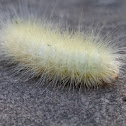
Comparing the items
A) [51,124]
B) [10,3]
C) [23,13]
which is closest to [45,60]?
[51,124]

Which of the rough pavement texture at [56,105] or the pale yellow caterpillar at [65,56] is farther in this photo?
the pale yellow caterpillar at [65,56]

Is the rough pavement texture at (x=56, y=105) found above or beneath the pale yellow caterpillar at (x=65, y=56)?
beneath

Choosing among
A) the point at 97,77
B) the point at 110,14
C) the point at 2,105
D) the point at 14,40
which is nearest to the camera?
the point at 2,105

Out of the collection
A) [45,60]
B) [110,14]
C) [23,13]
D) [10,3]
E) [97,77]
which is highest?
[10,3]

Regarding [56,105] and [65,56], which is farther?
[65,56]

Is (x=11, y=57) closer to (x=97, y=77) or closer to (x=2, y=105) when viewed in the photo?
(x=2, y=105)

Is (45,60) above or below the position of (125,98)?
above

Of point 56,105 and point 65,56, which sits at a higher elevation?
point 65,56

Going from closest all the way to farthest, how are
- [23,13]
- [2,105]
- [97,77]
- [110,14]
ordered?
[2,105] → [97,77] → [23,13] → [110,14]
